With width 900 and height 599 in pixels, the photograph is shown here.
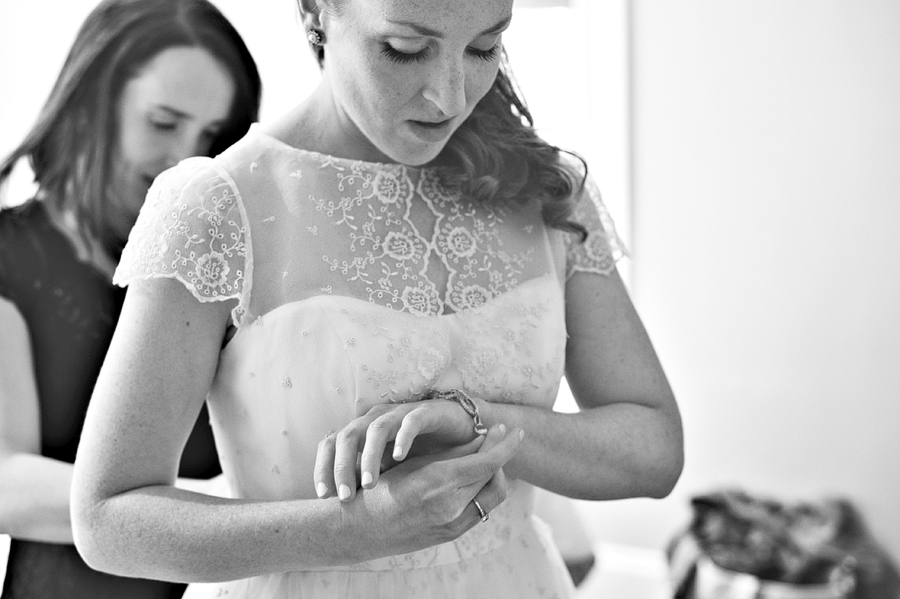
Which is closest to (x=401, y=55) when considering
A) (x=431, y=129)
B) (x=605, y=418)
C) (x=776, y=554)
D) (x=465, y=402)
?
(x=431, y=129)

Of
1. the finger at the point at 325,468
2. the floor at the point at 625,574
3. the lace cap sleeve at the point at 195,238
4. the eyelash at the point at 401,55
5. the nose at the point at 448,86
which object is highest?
the eyelash at the point at 401,55

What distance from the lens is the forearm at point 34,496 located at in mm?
1468

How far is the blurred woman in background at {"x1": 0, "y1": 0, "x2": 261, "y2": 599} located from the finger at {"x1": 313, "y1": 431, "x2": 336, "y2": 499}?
67 centimetres

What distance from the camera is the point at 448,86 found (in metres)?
1.06

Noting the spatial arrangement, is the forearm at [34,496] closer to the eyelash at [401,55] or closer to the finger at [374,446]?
the finger at [374,446]

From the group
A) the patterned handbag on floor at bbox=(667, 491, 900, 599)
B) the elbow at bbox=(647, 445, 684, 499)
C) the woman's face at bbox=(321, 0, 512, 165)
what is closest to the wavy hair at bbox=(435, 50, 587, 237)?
the woman's face at bbox=(321, 0, 512, 165)

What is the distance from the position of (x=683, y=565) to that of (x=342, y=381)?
225 cm

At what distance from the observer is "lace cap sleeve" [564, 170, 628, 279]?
4.33 feet

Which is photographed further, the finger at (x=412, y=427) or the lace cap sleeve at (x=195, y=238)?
the lace cap sleeve at (x=195, y=238)

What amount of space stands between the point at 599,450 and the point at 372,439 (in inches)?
14.8

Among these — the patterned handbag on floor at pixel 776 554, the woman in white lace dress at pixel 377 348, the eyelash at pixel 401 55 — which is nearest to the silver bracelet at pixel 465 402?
the woman in white lace dress at pixel 377 348

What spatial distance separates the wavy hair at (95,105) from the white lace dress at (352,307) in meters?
0.50

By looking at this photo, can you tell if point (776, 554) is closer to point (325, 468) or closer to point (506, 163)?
point (506, 163)

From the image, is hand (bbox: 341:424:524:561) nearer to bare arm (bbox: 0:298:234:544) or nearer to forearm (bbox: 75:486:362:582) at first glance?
forearm (bbox: 75:486:362:582)
